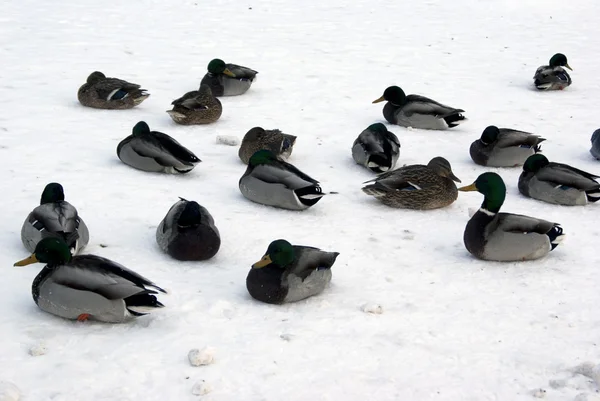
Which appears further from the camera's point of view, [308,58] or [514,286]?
[308,58]

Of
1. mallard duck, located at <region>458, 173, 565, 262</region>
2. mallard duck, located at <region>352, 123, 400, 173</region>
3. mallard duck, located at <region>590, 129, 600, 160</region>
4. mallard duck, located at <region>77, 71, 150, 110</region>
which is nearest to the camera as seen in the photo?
mallard duck, located at <region>458, 173, 565, 262</region>

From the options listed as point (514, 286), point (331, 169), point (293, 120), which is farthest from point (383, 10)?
point (514, 286)

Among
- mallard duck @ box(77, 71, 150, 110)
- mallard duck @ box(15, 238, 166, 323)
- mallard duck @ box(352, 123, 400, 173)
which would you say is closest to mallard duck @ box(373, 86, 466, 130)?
mallard duck @ box(352, 123, 400, 173)

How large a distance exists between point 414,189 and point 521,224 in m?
1.29

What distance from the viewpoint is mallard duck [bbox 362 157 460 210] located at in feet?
24.3

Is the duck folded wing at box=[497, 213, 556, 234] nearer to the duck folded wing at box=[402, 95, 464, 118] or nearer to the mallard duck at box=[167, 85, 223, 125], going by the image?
the duck folded wing at box=[402, 95, 464, 118]

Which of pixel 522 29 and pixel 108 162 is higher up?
pixel 522 29

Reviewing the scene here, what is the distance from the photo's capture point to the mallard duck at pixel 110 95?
9.93 m

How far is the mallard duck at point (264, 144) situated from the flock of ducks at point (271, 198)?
12 millimetres

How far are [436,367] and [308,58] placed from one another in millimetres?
8530

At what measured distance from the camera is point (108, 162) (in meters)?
8.27

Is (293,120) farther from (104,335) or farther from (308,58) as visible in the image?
(104,335)

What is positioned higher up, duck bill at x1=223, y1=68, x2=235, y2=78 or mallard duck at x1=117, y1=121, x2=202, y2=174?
duck bill at x1=223, y1=68, x2=235, y2=78

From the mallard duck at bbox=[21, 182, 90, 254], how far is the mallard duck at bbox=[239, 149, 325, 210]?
5.48ft
